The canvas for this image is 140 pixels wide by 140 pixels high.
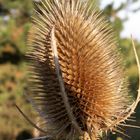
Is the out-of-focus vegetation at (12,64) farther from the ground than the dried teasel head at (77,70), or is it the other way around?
the out-of-focus vegetation at (12,64)

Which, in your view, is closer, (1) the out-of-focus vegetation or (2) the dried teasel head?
(2) the dried teasel head

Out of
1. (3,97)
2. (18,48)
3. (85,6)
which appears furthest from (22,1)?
(85,6)

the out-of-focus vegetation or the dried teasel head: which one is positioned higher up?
the out-of-focus vegetation

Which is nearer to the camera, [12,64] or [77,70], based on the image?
[77,70]

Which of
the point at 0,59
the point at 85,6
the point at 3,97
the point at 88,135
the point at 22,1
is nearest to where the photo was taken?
the point at 88,135

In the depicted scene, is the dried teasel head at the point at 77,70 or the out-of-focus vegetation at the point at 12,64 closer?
the dried teasel head at the point at 77,70

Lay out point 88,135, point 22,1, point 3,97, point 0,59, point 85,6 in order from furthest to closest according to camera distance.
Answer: point 0,59 < point 22,1 < point 3,97 < point 85,6 < point 88,135

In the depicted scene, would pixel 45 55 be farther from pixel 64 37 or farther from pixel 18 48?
pixel 18 48

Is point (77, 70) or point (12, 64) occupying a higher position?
point (12, 64)
